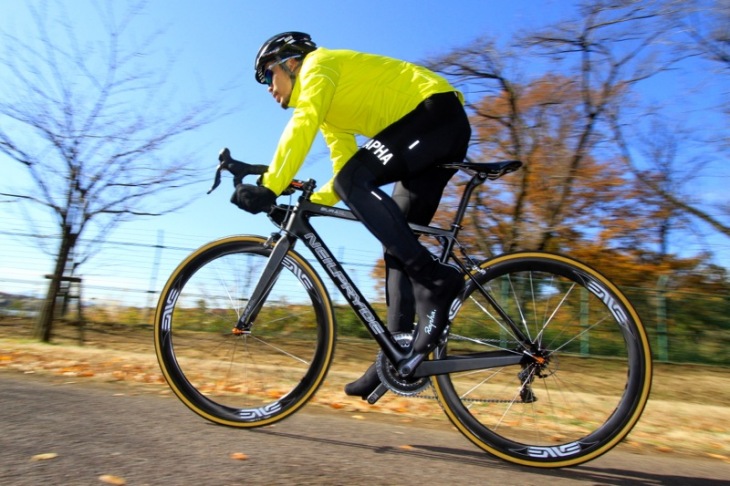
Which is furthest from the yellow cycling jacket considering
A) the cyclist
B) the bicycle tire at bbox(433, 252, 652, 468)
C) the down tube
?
the bicycle tire at bbox(433, 252, 652, 468)

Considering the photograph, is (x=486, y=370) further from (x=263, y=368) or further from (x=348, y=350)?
(x=348, y=350)

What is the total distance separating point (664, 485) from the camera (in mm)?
2389

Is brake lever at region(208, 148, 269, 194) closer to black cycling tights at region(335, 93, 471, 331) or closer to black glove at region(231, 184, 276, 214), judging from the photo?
black glove at region(231, 184, 276, 214)

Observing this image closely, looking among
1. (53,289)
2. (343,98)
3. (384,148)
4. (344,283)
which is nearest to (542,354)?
(344,283)

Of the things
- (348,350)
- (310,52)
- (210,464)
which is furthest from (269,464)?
(348,350)

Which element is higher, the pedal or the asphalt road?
the pedal

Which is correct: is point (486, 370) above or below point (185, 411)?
above

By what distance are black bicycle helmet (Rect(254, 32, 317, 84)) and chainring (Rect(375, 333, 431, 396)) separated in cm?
158

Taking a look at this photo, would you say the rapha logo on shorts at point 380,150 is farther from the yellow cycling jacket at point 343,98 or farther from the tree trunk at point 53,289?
the tree trunk at point 53,289

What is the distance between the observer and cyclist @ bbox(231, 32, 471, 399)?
251 centimetres

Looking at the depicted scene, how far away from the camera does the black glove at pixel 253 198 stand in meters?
2.47

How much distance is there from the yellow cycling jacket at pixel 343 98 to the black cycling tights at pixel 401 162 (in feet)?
0.35

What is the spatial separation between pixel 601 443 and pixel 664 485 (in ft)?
1.12

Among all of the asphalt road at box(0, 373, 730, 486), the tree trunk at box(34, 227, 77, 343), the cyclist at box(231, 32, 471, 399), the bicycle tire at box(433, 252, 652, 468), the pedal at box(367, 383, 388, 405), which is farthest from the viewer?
the tree trunk at box(34, 227, 77, 343)
